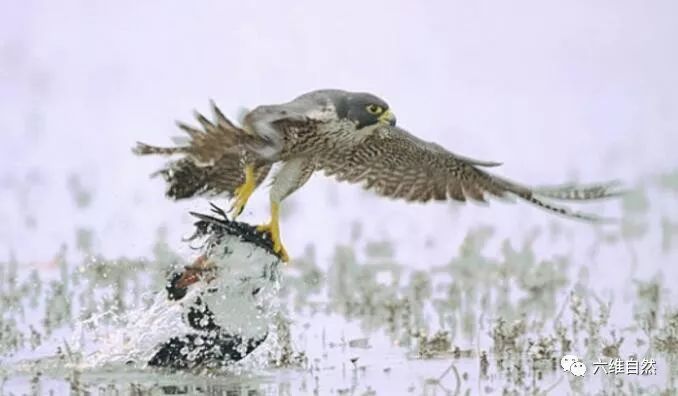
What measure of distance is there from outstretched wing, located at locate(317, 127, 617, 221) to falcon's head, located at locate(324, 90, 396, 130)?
127 mm

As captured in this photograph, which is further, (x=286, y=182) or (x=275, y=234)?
(x=286, y=182)

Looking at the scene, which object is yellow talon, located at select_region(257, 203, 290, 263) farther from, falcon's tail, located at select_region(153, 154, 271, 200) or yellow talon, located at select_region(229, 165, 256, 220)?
falcon's tail, located at select_region(153, 154, 271, 200)

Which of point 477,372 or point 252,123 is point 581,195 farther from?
point 252,123

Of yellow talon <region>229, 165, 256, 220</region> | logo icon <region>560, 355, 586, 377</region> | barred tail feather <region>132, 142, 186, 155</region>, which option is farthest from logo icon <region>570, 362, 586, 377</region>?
barred tail feather <region>132, 142, 186, 155</region>

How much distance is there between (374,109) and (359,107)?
0.06m

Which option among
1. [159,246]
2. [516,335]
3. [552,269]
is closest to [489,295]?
[552,269]

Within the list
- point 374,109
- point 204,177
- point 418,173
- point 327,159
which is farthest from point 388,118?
point 204,177

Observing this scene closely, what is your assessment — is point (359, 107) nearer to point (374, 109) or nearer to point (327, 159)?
point (374, 109)

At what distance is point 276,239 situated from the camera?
4.26 m

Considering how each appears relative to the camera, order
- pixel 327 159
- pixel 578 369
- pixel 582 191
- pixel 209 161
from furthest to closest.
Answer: pixel 327 159, pixel 582 191, pixel 209 161, pixel 578 369

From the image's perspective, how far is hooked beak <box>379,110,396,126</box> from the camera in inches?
175

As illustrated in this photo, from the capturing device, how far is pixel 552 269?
5.05 m

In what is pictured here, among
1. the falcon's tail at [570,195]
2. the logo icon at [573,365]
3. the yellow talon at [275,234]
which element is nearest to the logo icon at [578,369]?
the logo icon at [573,365]

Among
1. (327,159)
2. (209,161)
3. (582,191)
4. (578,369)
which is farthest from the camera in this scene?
(327,159)
